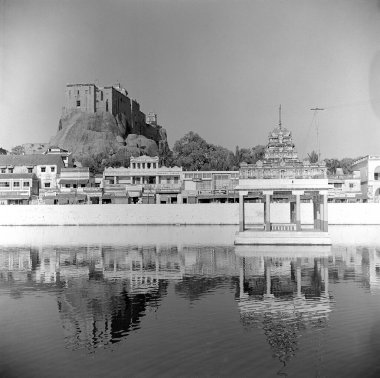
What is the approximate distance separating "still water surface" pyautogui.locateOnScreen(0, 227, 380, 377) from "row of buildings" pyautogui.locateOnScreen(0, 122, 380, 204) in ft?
84.8

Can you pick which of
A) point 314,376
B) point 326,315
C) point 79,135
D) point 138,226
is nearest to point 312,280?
point 326,315

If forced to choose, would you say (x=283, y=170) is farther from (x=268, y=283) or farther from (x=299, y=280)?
(x=268, y=283)

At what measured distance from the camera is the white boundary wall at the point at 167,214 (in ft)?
119

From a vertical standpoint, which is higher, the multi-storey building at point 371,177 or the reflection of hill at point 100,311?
the multi-storey building at point 371,177

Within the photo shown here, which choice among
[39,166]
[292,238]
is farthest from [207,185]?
[292,238]

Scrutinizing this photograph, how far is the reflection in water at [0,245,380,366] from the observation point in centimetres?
877

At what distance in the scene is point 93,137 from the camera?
2427 inches

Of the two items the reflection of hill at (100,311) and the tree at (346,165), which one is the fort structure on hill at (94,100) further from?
the reflection of hill at (100,311)

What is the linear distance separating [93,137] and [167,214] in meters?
26.8

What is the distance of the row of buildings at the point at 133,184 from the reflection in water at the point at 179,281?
21.8m

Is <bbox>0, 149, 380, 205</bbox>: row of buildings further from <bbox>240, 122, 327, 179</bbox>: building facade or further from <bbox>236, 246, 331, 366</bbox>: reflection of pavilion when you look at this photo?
<bbox>236, 246, 331, 366</bbox>: reflection of pavilion

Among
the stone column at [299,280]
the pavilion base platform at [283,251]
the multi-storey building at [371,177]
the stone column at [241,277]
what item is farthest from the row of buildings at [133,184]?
the stone column at [299,280]

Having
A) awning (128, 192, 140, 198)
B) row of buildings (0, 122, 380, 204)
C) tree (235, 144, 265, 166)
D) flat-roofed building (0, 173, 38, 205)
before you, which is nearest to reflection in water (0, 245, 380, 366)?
row of buildings (0, 122, 380, 204)

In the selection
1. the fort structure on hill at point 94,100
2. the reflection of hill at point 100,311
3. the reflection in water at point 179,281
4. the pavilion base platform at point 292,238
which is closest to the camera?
the reflection of hill at point 100,311
